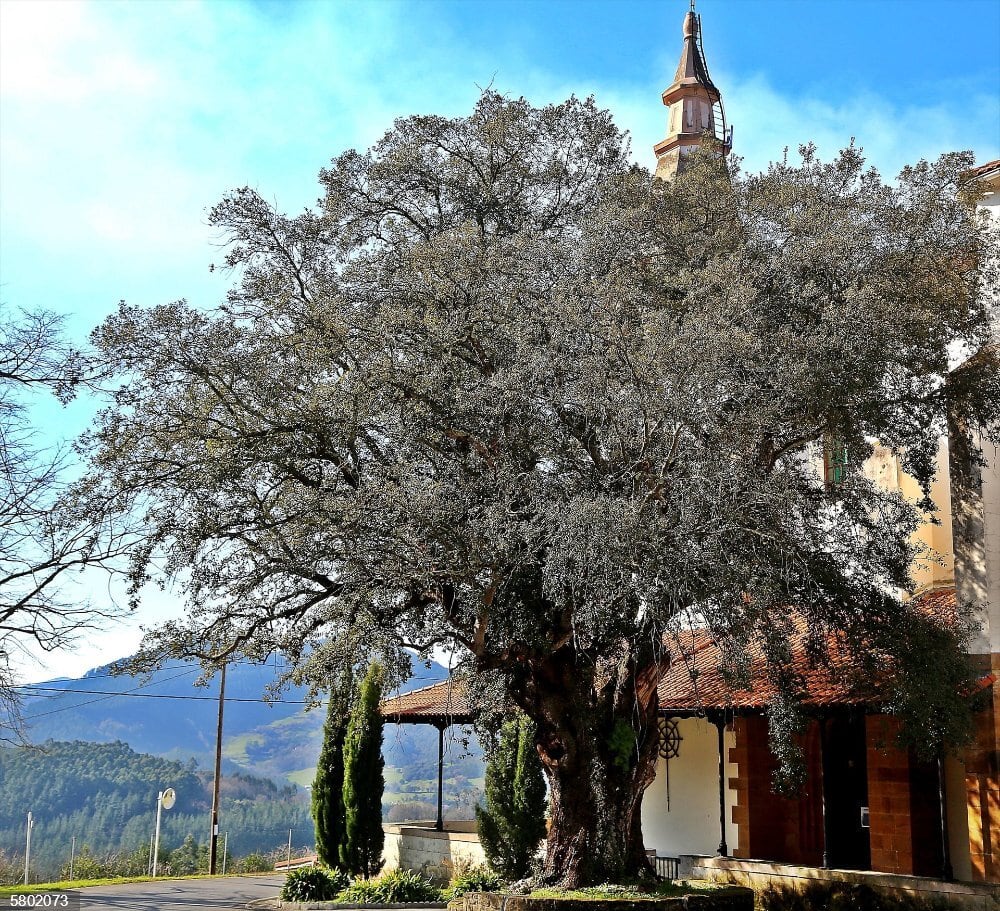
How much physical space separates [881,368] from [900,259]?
162 cm

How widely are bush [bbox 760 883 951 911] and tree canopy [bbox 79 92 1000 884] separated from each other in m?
2.56

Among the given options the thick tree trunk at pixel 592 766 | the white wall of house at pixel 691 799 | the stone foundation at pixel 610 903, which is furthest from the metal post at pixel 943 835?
the white wall of house at pixel 691 799

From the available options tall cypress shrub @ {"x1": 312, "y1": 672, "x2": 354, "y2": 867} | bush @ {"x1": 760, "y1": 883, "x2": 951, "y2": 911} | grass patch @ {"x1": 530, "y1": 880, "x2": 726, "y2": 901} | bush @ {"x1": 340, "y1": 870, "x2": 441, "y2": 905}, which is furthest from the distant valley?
A: grass patch @ {"x1": 530, "y1": 880, "x2": 726, "y2": 901}

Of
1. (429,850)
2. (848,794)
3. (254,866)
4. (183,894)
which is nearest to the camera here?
(848,794)

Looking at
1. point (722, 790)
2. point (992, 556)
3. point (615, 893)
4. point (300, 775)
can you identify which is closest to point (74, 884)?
point (722, 790)

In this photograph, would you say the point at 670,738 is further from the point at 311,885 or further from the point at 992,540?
the point at 311,885

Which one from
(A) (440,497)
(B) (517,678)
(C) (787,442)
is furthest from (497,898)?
(C) (787,442)

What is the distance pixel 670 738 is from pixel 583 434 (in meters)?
9.10

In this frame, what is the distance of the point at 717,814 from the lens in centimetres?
1998

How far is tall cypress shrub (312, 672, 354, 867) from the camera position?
23.6 m

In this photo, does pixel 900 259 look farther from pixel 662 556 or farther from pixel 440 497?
pixel 440 497

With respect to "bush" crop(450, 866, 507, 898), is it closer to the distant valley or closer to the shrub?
the shrub

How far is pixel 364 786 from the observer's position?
909 inches

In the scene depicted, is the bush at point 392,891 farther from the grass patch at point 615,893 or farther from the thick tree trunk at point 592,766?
the grass patch at point 615,893
